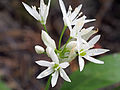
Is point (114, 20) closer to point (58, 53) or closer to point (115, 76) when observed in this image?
point (115, 76)

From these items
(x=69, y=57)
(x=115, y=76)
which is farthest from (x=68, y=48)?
(x=115, y=76)

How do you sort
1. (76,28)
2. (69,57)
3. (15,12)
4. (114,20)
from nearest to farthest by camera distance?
(69,57) → (76,28) → (15,12) → (114,20)

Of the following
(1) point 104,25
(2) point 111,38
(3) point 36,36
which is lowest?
(2) point 111,38

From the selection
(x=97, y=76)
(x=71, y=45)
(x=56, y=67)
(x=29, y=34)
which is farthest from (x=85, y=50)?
(x=29, y=34)

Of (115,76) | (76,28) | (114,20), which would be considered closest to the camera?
(76,28)

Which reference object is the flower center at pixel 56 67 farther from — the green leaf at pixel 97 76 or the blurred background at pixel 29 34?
the blurred background at pixel 29 34

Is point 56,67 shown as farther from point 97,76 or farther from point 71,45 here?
point 97,76
